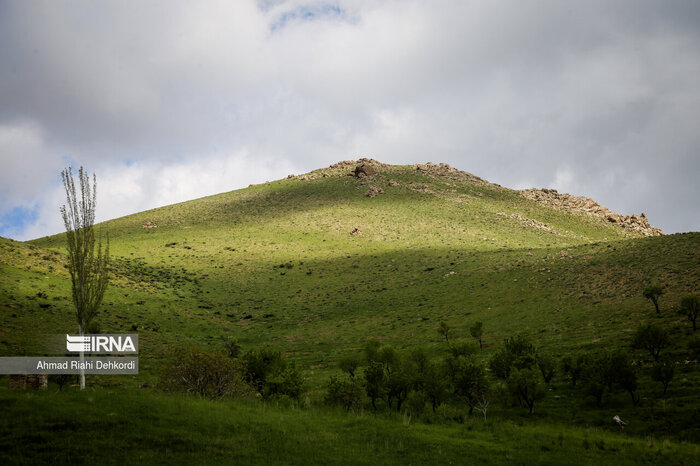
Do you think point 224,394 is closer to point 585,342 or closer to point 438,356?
point 438,356

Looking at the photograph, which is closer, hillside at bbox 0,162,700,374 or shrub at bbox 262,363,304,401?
shrub at bbox 262,363,304,401

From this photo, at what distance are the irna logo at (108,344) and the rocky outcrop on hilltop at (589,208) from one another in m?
134

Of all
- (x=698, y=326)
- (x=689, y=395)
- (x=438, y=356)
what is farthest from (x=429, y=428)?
(x=698, y=326)

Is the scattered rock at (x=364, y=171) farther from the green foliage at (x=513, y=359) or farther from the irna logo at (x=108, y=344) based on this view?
the green foliage at (x=513, y=359)

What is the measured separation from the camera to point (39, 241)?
99812 mm

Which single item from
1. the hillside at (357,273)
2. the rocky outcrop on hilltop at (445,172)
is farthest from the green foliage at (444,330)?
the rocky outcrop on hilltop at (445,172)

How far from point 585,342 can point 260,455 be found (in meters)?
37.3

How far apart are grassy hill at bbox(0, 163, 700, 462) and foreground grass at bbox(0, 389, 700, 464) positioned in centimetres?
921

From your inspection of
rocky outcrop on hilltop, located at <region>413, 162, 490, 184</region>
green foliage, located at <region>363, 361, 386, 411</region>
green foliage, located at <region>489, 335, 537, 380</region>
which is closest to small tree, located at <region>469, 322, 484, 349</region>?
green foliage, located at <region>489, 335, 537, 380</region>

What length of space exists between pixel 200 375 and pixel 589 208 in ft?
492

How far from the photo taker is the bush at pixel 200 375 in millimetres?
23984

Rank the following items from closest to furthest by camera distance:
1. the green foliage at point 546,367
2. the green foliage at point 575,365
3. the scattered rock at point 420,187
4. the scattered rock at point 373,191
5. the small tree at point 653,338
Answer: the green foliage at point 575,365, the small tree at point 653,338, the green foliage at point 546,367, the scattered rock at point 373,191, the scattered rock at point 420,187

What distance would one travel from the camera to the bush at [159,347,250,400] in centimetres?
2398

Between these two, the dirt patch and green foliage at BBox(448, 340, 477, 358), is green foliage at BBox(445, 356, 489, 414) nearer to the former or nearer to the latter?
green foliage at BBox(448, 340, 477, 358)
